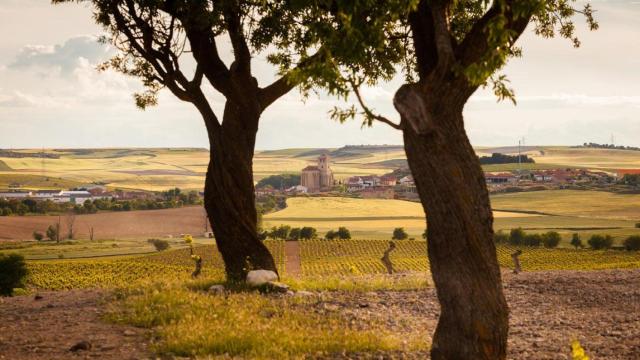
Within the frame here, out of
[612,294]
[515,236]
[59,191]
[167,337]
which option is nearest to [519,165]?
[515,236]

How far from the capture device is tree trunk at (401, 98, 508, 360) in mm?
10523

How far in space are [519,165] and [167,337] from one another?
16956 centimetres

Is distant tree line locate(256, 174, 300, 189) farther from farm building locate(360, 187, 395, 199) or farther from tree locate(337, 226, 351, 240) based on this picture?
tree locate(337, 226, 351, 240)

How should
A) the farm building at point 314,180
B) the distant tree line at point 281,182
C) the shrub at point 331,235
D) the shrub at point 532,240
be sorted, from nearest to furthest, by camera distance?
the shrub at point 532,240 → the shrub at point 331,235 → the distant tree line at point 281,182 → the farm building at point 314,180

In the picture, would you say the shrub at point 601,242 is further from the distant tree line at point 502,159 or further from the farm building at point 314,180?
the farm building at point 314,180

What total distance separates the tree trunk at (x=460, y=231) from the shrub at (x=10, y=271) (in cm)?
2983

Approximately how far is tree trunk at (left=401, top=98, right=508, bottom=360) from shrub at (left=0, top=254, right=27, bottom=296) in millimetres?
29829

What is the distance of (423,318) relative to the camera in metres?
16.9

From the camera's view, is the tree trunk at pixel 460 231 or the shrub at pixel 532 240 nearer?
the tree trunk at pixel 460 231

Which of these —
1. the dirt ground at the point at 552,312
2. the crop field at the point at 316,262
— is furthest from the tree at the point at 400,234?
the dirt ground at the point at 552,312

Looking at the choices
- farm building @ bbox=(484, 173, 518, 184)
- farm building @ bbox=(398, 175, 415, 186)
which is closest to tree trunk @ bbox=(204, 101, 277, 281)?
farm building @ bbox=(484, 173, 518, 184)

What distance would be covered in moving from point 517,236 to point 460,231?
90850 millimetres

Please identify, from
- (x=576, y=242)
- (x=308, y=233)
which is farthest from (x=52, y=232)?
(x=576, y=242)

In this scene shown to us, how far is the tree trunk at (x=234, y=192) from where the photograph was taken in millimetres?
19875
